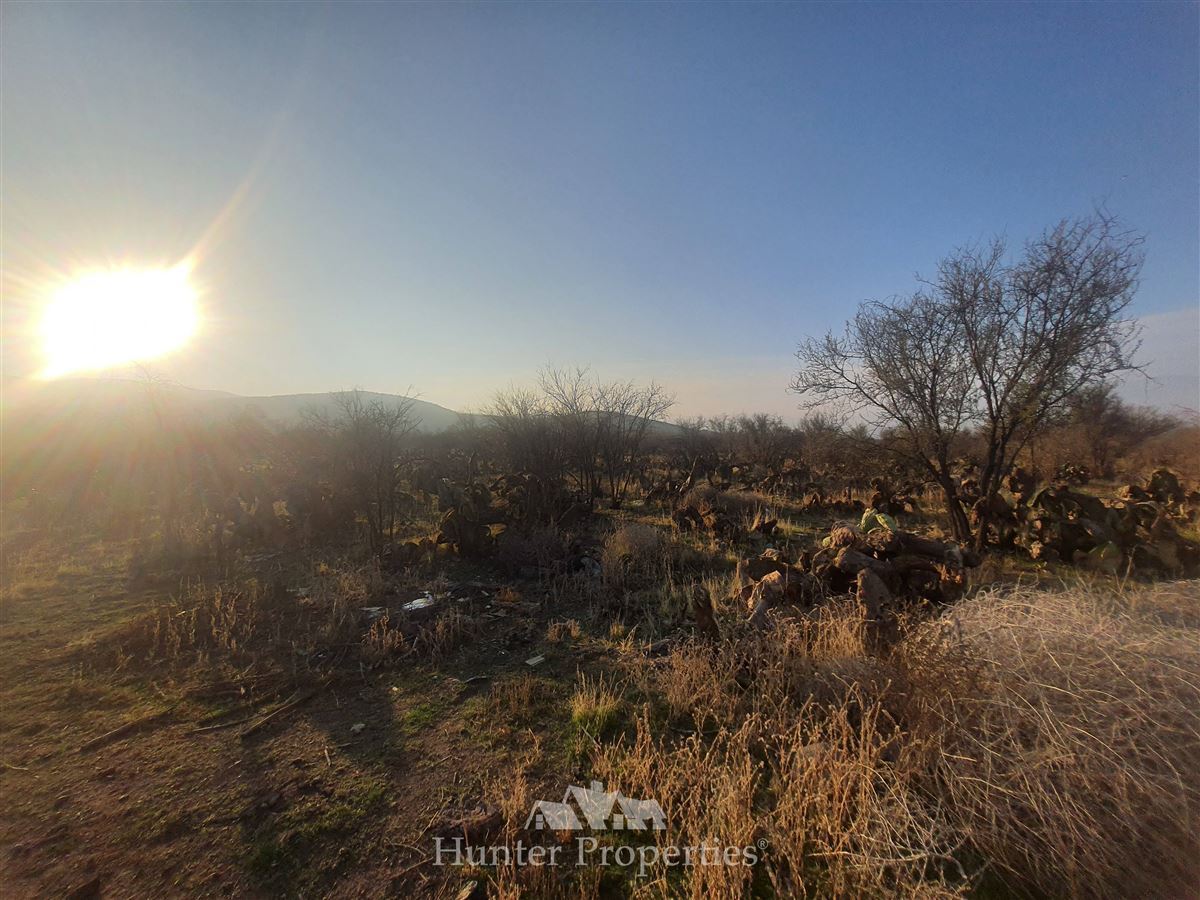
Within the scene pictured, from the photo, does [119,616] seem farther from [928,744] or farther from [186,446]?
[186,446]

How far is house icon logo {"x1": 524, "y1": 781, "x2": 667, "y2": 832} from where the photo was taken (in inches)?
106

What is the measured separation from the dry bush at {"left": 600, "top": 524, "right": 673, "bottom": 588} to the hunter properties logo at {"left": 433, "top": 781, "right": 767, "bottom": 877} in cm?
406

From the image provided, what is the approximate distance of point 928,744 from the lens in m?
2.70

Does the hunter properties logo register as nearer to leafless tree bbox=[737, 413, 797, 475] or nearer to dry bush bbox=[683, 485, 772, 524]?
dry bush bbox=[683, 485, 772, 524]

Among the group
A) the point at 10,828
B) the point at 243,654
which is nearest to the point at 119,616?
the point at 243,654

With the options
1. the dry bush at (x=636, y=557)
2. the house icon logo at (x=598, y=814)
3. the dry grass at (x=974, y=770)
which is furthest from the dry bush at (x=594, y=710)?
the dry bush at (x=636, y=557)

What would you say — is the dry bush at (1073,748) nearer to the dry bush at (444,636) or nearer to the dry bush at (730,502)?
the dry bush at (444,636)

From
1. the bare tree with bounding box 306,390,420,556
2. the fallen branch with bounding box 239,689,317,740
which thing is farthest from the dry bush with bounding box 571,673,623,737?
the bare tree with bounding box 306,390,420,556

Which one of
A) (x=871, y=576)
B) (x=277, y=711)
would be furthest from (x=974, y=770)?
(x=277, y=711)

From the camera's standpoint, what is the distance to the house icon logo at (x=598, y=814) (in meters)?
2.68

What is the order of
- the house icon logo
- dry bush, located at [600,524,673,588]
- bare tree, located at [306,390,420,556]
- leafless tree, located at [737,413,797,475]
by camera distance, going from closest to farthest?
1. the house icon logo
2. dry bush, located at [600,524,673,588]
3. bare tree, located at [306,390,420,556]
4. leafless tree, located at [737,413,797,475]

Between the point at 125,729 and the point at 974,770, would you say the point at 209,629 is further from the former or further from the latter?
the point at 974,770

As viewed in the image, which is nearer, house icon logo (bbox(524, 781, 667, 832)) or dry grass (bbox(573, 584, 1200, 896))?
dry grass (bbox(573, 584, 1200, 896))

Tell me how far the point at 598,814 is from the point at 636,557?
5133mm
